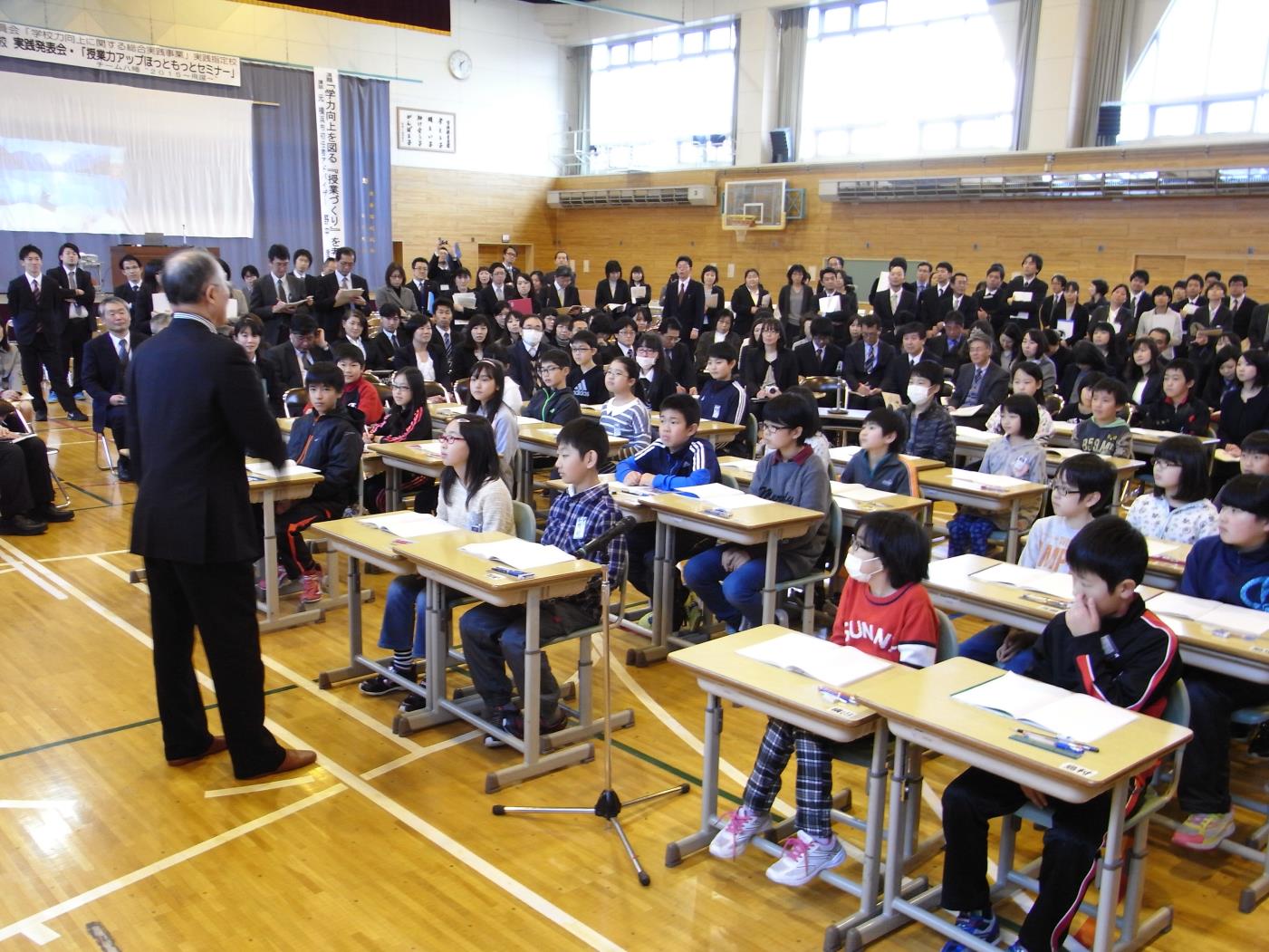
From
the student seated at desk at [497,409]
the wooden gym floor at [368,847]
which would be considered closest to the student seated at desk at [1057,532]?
the wooden gym floor at [368,847]

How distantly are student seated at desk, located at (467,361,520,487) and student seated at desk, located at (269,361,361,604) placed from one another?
73cm

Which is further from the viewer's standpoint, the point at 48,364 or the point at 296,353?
the point at 48,364

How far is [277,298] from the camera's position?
33.5 ft

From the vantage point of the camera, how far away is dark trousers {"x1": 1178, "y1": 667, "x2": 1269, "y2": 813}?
3.31 m

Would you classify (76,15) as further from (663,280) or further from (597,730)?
(597,730)

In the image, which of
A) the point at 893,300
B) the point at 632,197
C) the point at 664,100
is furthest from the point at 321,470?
the point at 664,100

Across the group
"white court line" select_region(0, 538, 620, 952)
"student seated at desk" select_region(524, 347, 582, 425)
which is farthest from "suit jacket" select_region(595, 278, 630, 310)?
"white court line" select_region(0, 538, 620, 952)

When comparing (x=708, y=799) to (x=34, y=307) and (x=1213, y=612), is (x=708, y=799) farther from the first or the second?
(x=34, y=307)

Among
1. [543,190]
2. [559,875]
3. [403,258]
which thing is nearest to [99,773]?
[559,875]

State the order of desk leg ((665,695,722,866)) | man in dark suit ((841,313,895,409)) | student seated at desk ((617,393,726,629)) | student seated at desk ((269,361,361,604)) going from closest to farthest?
1. desk leg ((665,695,722,866))
2. student seated at desk ((617,393,726,629))
3. student seated at desk ((269,361,361,604))
4. man in dark suit ((841,313,895,409))

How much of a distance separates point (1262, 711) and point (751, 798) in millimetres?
1680

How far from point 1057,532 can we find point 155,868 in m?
3.39

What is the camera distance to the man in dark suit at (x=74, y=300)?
33.3 ft

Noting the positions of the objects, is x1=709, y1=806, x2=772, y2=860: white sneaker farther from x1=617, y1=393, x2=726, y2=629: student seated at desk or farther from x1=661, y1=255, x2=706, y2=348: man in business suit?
x1=661, y1=255, x2=706, y2=348: man in business suit
